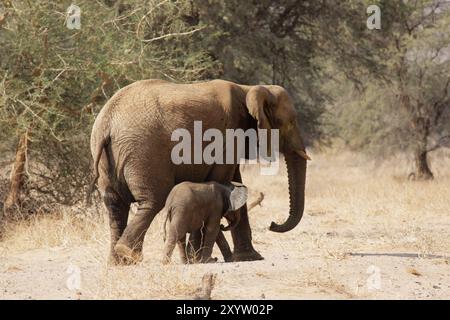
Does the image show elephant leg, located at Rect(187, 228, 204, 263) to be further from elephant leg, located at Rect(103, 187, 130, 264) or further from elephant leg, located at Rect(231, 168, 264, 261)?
elephant leg, located at Rect(103, 187, 130, 264)

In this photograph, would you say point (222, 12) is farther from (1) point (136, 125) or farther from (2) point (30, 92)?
(1) point (136, 125)

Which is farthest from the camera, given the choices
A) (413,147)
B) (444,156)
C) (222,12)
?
(444,156)

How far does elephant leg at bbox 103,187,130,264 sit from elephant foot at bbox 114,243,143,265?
164 mm

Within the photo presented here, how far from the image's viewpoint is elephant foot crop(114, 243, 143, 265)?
334 inches

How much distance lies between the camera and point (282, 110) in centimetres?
934

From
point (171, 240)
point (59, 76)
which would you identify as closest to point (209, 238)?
point (171, 240)

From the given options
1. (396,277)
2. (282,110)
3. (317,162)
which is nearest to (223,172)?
(282,110)

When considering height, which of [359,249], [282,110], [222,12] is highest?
[222,12]

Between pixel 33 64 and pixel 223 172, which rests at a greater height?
pixel 33 64

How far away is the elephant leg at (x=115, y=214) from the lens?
346 inches

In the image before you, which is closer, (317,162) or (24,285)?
(24,285)

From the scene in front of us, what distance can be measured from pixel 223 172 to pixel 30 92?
4.52 metres

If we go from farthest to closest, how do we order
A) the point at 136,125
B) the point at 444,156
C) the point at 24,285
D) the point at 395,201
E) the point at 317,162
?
the point at 317,162, the point at 444,156, the point at 395,201, the point at 136,125, the point at 24,285

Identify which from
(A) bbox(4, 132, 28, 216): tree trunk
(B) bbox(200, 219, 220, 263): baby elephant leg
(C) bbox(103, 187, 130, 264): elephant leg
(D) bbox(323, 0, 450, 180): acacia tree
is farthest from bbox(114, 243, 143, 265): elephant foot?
(D) bbox(323, 0, 450, 180): acacia tree
